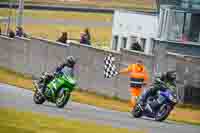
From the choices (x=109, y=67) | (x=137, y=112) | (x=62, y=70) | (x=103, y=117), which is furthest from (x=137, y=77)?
(x=109, y=67)

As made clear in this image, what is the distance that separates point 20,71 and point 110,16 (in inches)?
1670

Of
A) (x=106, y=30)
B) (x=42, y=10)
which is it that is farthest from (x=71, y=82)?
(x=42, y=10)

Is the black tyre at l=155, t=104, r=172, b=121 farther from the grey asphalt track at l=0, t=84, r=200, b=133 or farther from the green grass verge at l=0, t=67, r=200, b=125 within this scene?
the green grass verge at l=0, t=67, r=200, b=125

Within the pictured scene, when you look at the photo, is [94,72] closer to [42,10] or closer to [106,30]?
[106,30]

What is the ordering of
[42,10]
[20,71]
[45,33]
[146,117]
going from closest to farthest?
1. [146,117]
2. [20,71]
3. [45,33]
4. [42,10]

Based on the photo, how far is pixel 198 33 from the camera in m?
38.5

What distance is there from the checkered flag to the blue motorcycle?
29.8 ft

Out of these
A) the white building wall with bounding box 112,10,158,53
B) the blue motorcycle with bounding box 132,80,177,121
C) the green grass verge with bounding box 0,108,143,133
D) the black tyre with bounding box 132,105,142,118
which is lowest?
the black tyre with bounding box 132,105,142,118

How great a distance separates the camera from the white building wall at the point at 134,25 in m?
47.9

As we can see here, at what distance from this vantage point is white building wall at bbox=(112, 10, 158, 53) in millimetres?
47906

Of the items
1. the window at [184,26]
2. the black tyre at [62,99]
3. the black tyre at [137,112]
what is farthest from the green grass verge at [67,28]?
the black tyre at [137,112]

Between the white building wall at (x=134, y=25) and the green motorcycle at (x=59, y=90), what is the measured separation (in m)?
24.3

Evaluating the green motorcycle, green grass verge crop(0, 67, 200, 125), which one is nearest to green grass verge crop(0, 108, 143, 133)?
the green motorcycle

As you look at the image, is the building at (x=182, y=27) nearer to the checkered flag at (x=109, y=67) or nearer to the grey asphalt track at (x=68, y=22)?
the checkered flag at (x=109, y=67)
